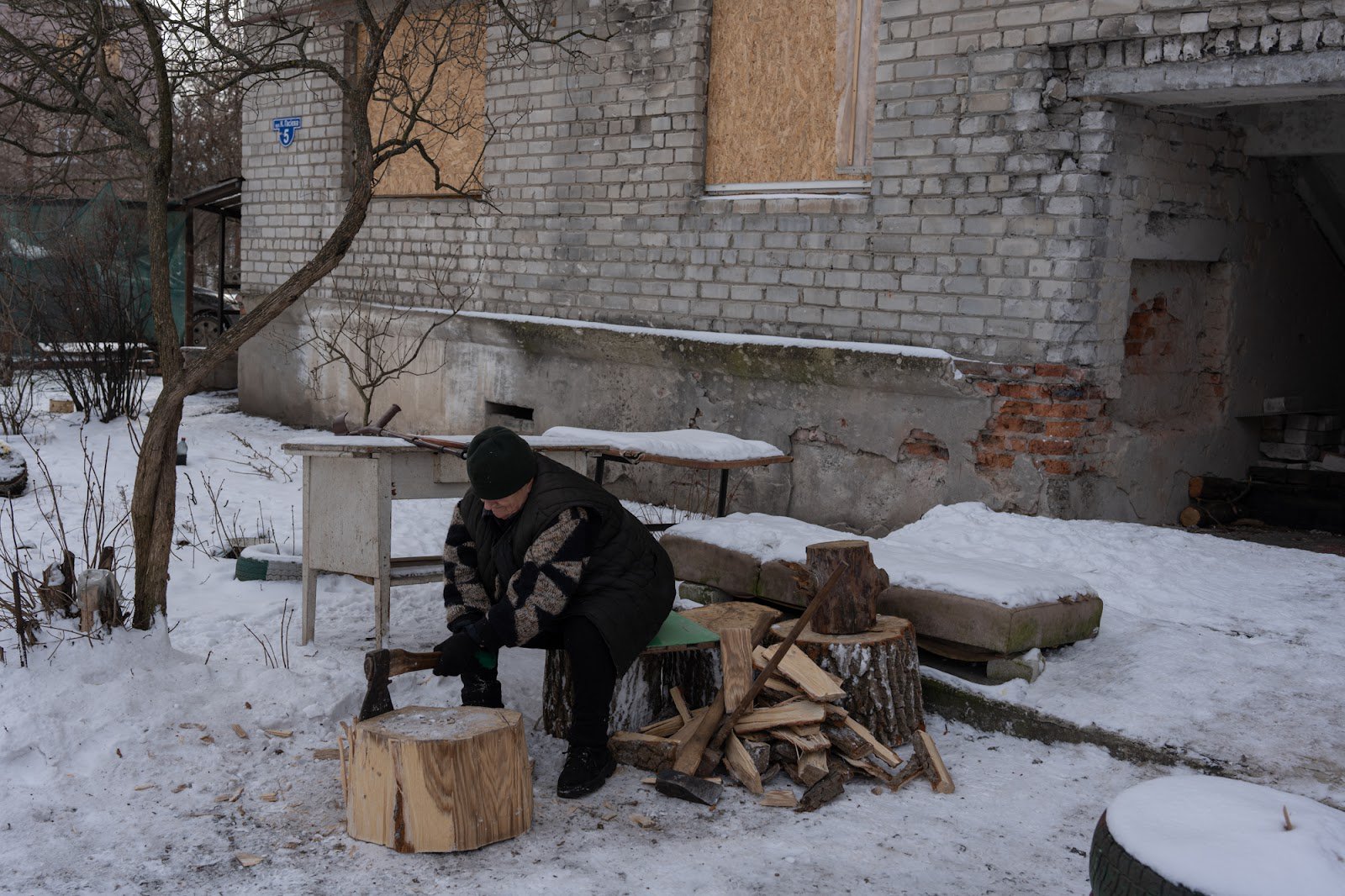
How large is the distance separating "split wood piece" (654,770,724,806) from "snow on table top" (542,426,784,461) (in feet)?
6.76

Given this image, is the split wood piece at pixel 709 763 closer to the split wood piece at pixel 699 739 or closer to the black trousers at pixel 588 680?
the split wood piece at pixel 699 739

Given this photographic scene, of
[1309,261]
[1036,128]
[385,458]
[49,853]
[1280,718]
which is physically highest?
[1036,128]

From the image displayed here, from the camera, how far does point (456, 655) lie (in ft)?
13.1

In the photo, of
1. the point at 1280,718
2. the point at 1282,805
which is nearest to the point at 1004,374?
the point at 1280,718

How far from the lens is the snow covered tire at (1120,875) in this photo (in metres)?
2.27

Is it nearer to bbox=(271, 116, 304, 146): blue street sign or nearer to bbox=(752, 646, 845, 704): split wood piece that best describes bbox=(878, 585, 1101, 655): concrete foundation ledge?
bbox=(752, 646, 845, 704): split wood piece

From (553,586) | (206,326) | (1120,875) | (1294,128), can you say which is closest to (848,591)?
(553,586)

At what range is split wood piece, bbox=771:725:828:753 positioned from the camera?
156 inches

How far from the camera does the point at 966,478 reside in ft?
21.7

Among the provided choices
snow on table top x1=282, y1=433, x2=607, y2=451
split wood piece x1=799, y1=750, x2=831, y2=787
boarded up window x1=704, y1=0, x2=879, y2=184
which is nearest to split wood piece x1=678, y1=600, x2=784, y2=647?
split wood piece x1=799, y1=750, x2=831, y2=787

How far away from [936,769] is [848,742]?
0.30 meters

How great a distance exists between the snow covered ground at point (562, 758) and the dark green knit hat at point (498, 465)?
0.97 meters

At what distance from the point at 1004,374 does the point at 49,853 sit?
→ 15.8 ft

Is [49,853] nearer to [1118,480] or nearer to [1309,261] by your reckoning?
[1118,480]
